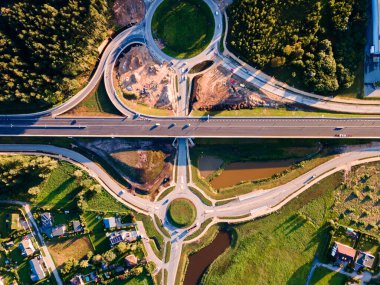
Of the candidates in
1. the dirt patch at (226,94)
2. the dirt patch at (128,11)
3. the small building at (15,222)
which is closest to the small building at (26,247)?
the small building at (15,222)

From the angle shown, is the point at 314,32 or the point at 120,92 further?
the point at 120,92

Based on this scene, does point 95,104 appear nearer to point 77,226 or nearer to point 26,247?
point 77,226

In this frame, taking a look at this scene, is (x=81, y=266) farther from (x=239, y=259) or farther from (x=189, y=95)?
(x=189, y=95)

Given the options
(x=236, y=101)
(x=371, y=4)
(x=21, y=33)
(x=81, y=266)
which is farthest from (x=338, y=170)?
(x=21, y=33)

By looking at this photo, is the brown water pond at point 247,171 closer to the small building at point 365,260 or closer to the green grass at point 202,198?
the green grass at point 202,198

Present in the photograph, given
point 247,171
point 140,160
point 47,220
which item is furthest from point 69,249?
point 247,171

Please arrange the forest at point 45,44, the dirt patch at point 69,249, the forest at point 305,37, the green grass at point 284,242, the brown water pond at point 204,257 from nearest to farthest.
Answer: the forest at point 45,44
the forest at point 305,37
the green grass at point 284,242
the brown water pond at point 204,257
the dirt patch at point 69,249
